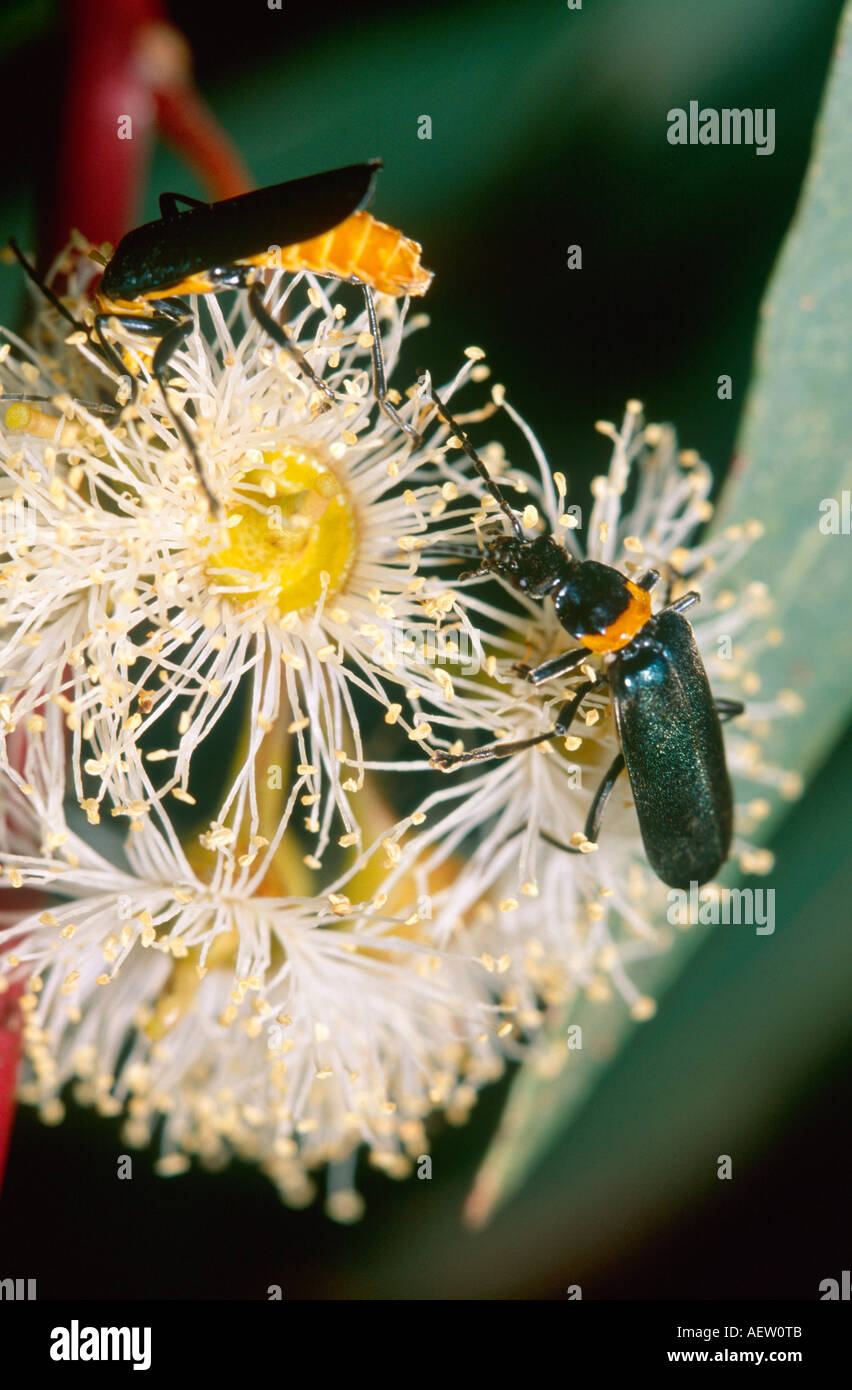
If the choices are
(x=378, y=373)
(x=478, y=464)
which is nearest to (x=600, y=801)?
(x=478, y=464)

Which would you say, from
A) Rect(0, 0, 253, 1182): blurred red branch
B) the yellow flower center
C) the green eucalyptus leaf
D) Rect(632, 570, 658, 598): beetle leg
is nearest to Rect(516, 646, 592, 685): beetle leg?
Rect(632, 570, 658, 598): beetle leg

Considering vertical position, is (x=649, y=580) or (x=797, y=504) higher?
(x=797, y=504)

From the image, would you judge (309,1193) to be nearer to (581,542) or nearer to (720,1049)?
(720,1049)

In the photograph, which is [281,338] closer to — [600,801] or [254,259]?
[254,259]

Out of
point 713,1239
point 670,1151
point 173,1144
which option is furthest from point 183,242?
point 713,1239

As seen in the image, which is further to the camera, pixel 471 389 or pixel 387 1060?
pixel 387 1060

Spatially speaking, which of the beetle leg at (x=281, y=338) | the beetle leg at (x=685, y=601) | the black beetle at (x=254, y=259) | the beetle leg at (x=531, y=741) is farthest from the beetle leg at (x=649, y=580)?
the beetle leg at (x=281, y=338)
